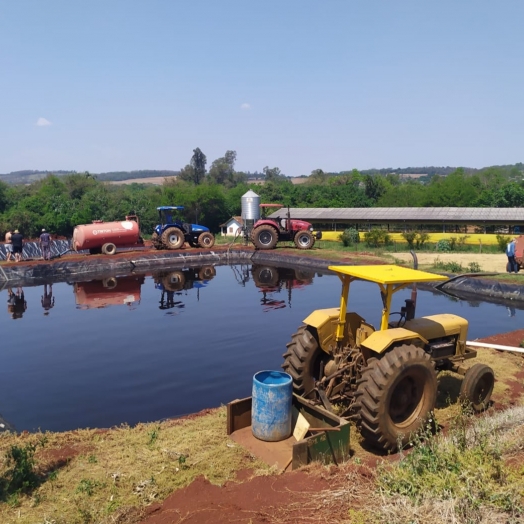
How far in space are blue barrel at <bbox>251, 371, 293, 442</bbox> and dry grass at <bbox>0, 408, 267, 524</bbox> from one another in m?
0.37

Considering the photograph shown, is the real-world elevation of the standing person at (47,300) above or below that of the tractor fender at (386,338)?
below

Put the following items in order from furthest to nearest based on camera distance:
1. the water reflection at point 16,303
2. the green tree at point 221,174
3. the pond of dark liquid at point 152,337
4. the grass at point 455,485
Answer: the green tree at point 221,174
the water reflection at point 16,303
the pond of dark liquid at point 152,337
the grass at point 455,485

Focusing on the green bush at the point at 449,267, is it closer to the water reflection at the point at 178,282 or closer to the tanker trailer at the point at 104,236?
the water reflection at the point at 178,282

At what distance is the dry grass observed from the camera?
499cm

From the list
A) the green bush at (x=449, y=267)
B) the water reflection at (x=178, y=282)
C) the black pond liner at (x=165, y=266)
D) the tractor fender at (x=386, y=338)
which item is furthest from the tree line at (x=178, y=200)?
the tractor fender at (x=386, y=338)

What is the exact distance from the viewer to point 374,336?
649cm

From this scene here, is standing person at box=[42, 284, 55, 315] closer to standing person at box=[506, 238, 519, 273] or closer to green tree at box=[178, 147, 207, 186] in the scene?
standing person at box=[506, 238, 519, 273]

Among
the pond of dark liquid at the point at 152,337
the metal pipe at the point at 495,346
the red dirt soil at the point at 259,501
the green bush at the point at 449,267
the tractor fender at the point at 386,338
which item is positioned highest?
the tractor fender at the point at 386,338

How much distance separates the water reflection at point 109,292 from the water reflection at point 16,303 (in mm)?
1697

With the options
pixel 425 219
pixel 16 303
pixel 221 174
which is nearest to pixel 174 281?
pixel 16 303

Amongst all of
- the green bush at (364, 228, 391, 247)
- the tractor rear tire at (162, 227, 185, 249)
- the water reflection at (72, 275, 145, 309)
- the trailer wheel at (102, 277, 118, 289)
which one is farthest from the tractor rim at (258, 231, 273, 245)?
the trailer wheel at (102, 277, 118, 289)

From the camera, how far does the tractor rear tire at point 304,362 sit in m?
7.16

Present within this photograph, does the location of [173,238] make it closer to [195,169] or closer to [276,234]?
[276,234]

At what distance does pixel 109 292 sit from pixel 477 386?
1440cm
